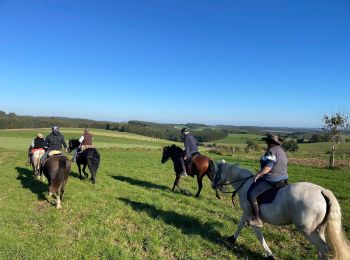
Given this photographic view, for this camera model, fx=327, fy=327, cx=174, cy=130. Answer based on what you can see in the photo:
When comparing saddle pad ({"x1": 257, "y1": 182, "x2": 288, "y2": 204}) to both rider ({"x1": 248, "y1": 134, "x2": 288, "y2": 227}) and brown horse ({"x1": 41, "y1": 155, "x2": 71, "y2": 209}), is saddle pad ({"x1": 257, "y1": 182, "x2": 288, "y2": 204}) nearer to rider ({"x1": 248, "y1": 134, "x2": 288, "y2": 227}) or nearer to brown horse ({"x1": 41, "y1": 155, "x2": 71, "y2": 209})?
rider ({"x1": 248, "y1": 134, "x2": 288, "y2": 227})

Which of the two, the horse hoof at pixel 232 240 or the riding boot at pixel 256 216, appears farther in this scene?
the horse hoof at pixel 232 240

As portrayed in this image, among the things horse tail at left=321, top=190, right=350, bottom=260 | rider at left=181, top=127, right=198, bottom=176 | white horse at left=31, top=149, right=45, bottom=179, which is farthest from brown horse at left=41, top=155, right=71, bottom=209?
horse tail at left=321, top=190, right=350, bottom=260

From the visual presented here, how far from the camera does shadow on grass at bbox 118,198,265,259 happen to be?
772 cm

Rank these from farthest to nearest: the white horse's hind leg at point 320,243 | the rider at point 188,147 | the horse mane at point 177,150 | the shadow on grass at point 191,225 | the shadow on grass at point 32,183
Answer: the horse mane at point 177,150
the rider at point 188,147
the shadow on grass at point 32,183
the shadow on grass at point 191,225
the white horse's hind leg at point 320,243

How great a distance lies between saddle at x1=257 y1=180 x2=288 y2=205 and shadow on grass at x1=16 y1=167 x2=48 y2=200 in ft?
28.2

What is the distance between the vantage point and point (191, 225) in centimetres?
946

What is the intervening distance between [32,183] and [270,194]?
12.1m

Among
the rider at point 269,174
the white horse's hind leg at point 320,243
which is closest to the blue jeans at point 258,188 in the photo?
the rider at point 269,174

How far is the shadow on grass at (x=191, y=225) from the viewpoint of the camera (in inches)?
304

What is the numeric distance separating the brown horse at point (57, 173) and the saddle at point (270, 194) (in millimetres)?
6963

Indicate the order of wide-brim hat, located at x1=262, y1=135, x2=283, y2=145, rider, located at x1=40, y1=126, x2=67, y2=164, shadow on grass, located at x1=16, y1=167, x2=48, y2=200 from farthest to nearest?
rider, located at x1=40, y1=126, x2=67, y2=164
shadow on grass, located at x1=16, y1=167, x2=48, y2=200
wide-brim hat, located at x1=262, y1=135, x2=283, y2=145

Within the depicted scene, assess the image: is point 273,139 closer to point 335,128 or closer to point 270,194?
point 270,194

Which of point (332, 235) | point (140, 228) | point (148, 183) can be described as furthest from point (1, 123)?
point (332, 235)

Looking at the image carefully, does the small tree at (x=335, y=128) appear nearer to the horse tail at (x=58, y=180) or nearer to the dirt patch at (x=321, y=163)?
the dirt patch at (x=321, y=163)
